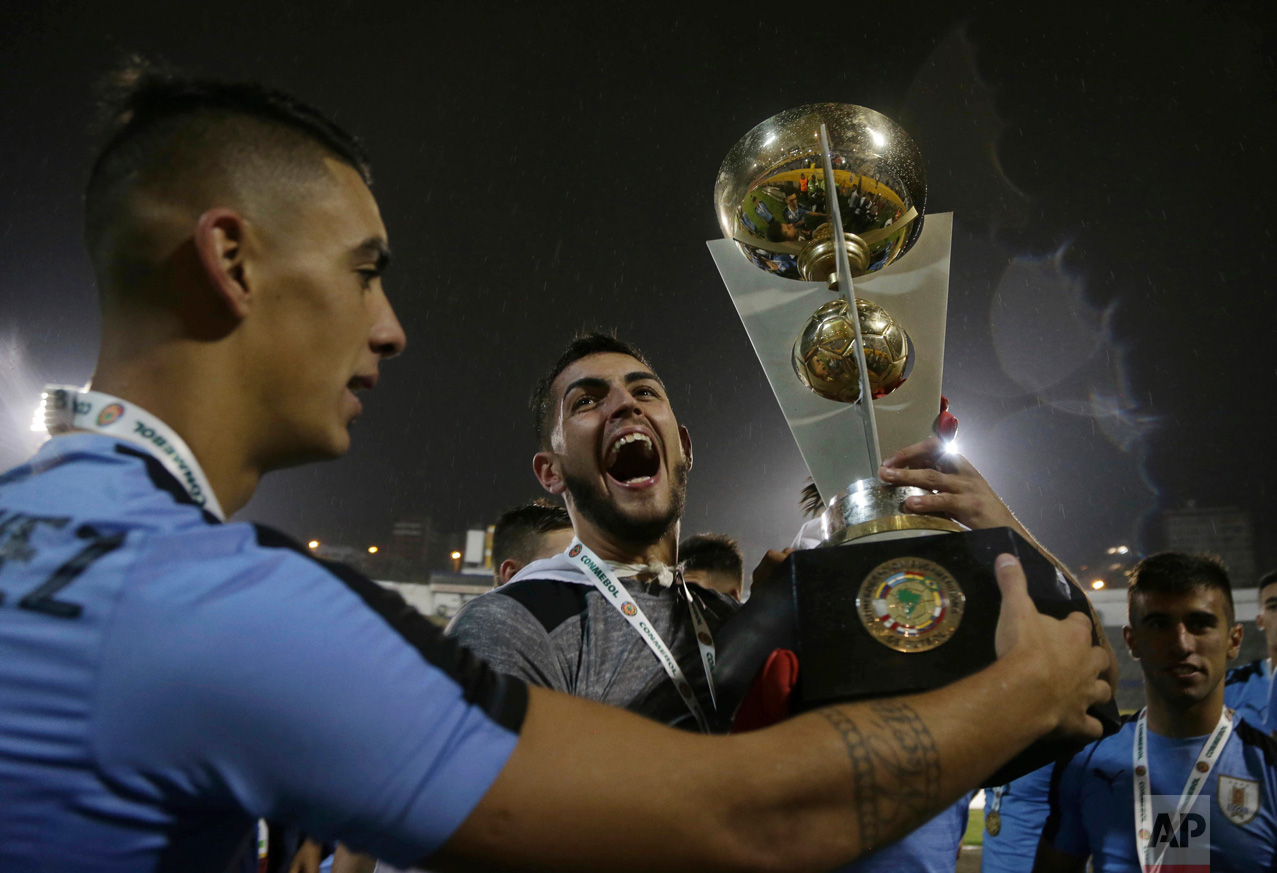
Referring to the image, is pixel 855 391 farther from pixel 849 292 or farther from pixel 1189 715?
pixel 1189 715

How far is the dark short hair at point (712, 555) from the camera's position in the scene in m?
5.37

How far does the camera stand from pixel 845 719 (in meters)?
1.04

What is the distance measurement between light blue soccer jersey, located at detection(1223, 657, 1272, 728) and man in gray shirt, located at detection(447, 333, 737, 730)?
3.40 meters

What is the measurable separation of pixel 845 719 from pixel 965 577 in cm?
55

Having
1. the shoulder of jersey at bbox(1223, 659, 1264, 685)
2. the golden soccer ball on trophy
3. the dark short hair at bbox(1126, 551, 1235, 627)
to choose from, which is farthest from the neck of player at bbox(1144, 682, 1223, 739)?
the golden soccer ball on trophy

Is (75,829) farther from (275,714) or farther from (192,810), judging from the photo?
(275,714)

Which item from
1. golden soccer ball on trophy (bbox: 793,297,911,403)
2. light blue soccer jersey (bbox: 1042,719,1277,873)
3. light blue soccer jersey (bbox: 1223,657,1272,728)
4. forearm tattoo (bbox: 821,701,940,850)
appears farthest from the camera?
light blue soccer jersey (bbox: 1223,657,1272,728)

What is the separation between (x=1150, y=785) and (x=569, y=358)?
3.56 m

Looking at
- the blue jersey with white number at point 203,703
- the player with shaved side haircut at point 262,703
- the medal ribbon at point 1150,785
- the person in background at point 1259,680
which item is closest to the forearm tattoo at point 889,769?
the player with shaved side haircut at point 262,703

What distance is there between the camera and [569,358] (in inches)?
109

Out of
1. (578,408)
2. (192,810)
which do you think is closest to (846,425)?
(578,408)

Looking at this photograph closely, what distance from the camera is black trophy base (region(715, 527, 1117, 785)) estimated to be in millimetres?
1376

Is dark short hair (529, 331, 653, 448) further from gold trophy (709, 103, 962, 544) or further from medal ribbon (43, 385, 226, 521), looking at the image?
medal ribbon (43, 385, 226, 521)

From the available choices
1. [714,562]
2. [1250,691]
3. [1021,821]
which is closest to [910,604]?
[1021,821]
